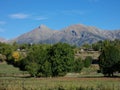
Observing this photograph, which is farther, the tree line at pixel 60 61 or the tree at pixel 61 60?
the tree at pixel 61 60

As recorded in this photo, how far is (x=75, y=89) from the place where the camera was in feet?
102

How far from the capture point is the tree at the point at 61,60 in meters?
104

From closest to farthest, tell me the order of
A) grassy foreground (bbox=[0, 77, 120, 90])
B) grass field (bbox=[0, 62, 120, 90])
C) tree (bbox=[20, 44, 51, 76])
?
grassy foreground (bbox=[0, 77, 120, 90]) → grass field (bbox=[0, 62, 120, 90]) → tree (bbox=[20, 44, 51, 76])

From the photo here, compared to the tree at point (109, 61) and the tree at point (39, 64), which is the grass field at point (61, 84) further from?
the tree at point (39, 64)

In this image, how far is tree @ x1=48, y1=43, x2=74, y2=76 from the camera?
104m

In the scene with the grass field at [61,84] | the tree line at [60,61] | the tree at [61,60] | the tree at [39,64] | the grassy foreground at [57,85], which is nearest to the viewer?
the grassy foreground at [57,85]

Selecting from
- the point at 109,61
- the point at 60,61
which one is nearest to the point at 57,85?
the point at 109,61

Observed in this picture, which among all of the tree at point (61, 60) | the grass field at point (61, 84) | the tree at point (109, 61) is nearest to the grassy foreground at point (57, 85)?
the grass field at point (61, 84)

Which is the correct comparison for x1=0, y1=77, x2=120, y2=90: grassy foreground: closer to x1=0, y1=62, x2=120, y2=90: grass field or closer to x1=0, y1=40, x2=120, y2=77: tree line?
x1=0, y1=62, x2=120, y2=90: grass field

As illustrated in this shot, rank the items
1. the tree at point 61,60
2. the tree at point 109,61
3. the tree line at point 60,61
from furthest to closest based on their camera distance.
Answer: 1. the tree at point 61,60
2. the tree line at point 60,61
3. the tree at point 109,61

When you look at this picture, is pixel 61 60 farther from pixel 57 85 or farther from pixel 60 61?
pixel 57 85

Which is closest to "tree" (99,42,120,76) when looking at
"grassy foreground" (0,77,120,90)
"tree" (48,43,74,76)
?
"tree" (48,43,74,76)

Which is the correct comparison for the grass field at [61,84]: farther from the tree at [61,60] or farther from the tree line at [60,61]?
the tree at [61,60]

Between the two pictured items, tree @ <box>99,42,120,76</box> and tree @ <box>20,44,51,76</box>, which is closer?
tree @ <box>99,42,120,76</box>
